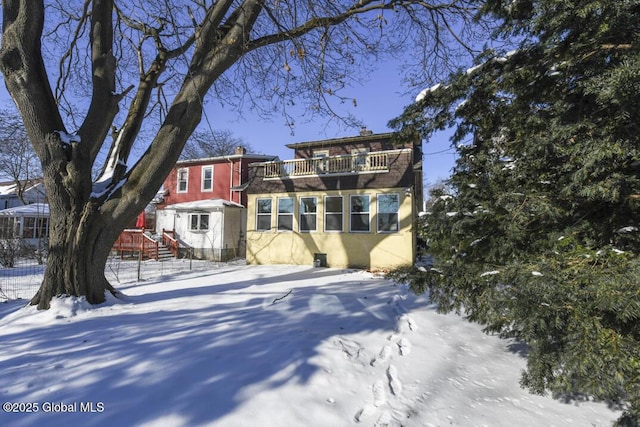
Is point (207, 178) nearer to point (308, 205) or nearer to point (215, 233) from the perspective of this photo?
point (215, 233)

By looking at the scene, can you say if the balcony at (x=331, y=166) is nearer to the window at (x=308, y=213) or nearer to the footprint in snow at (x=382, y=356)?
the window at (x=308, y=213)

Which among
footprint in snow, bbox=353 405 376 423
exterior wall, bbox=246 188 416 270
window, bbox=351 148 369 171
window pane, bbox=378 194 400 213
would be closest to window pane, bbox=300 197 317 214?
exterior wall, bbox=246 188 416 270

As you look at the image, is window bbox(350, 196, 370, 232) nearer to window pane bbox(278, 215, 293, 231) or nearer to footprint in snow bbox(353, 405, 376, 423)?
window pane bbox(278, 215, 293, 231)

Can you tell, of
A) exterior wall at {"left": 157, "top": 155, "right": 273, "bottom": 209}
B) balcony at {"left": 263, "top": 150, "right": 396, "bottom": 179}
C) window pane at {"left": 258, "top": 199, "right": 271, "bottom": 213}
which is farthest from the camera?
exterior wall at {"left": 157, "top": 155, "right": 273, "bottom": 209}

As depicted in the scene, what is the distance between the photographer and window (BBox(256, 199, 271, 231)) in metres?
15.3

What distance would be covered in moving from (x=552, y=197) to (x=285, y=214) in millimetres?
12384

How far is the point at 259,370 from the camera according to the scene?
10.7 feet

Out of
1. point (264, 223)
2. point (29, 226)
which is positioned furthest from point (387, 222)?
point (29, 226)

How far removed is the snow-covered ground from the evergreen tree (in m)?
0.64

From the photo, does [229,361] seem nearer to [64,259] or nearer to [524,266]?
[524,266]

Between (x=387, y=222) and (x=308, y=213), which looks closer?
(x=387, y=222)

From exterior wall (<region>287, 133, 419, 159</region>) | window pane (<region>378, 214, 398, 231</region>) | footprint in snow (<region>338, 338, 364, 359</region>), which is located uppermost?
exterior wall (<region>287, 133, 419, 159</region>)

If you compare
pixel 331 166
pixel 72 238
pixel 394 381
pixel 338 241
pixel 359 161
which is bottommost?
pixel 394 381

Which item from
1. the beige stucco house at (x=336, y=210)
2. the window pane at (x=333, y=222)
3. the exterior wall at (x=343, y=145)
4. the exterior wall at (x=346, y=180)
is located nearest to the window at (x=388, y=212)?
the beige stucco house at (x=336, y=210)
